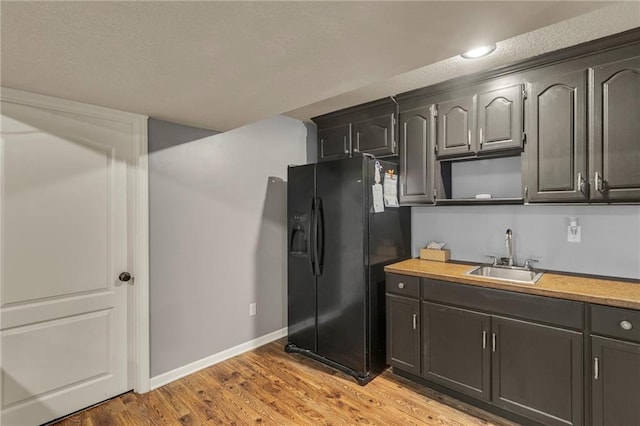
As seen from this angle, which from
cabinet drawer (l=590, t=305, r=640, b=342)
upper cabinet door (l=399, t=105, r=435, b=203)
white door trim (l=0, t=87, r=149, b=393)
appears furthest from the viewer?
upper cabinet door (l=399, t=105, r=435, b=203)

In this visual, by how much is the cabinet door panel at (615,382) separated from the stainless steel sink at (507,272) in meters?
0.62

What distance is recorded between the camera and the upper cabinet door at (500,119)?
2.24 m

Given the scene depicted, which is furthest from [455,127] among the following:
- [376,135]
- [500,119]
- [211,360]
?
[211,360]

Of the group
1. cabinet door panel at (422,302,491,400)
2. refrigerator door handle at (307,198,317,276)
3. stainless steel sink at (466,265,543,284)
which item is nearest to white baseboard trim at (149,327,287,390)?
refrigerator door handle at (307,198,317,276)

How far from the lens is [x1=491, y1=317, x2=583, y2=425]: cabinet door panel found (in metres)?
1.83

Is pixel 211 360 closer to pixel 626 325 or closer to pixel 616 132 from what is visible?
pixel 626 325

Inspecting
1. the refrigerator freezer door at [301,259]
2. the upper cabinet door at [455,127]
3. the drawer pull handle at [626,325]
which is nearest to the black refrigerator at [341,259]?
the refrigerator freezer door at [301,259]

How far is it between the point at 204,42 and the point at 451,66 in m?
1.72

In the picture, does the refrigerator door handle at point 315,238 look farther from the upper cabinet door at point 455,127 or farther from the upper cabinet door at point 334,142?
the upper cabinet door at point 455,127

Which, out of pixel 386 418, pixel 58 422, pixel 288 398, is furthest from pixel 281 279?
pixel 58 422

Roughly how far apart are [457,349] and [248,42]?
2324 millimetres

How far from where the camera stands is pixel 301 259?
9.84ft

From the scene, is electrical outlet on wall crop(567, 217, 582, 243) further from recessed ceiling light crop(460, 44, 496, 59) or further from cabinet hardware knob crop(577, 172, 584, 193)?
recessed ceiling light crop(460, 44, 496, 59)

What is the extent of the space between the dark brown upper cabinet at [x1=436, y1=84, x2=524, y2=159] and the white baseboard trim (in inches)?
96.1
